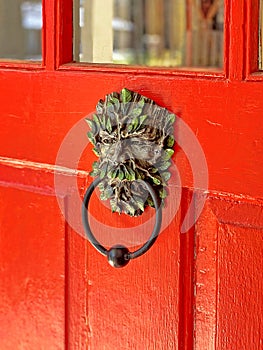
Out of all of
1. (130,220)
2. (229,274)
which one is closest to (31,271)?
(130,220)

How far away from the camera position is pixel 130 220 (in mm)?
875

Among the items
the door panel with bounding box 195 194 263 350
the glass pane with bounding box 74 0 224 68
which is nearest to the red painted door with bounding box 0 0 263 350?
the door panel with bounding box 195 194 263 350

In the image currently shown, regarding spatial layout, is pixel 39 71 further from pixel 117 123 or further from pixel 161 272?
pixel 161 272

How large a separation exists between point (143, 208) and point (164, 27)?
3122mm

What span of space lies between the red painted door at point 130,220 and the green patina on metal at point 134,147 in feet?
0.05

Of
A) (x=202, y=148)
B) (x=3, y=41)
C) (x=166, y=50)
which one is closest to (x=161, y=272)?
(x=202, y=148)

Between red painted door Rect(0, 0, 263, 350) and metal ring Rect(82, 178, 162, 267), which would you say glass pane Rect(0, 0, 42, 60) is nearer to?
red painted door Rect(0, 0, 263, 350)

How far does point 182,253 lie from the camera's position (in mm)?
840

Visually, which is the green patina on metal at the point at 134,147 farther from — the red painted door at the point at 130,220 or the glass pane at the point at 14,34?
the glass pane at the point at 14,34

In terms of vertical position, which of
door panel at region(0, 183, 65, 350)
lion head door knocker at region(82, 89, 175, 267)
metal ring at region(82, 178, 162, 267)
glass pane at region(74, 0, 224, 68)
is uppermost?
glass pane at region(74, 0, 224, 68)

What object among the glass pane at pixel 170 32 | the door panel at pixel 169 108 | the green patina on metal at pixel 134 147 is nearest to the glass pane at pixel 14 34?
the door panel at pixel 169 108

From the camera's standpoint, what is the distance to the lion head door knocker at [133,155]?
2.66ft

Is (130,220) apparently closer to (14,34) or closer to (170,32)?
(14,34)

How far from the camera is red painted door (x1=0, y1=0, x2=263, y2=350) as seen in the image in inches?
30.3
